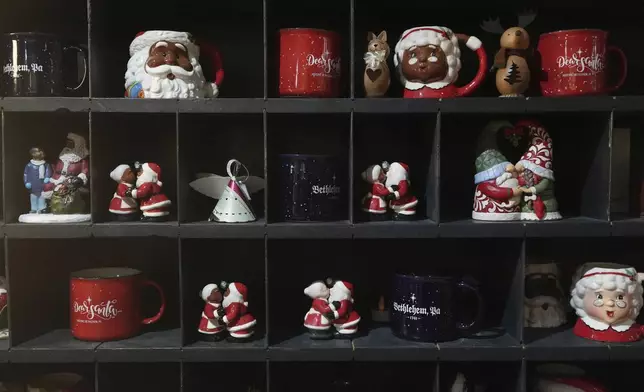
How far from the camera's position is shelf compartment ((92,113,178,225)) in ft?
4.35

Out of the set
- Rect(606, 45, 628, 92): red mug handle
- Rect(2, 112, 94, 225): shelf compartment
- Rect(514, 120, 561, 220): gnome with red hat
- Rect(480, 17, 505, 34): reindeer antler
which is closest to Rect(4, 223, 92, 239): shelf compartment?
Rect(2, 112, 94, 225): shelf compartment

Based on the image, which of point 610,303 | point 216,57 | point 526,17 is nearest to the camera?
point 610,303

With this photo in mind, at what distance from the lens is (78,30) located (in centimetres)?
155

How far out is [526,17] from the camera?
5.03 ft

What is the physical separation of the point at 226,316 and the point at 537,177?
2.45 ft

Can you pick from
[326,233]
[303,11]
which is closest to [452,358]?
[326,233]

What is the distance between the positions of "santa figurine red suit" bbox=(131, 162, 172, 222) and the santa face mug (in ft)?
0.57

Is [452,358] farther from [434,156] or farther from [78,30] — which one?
[78,30]

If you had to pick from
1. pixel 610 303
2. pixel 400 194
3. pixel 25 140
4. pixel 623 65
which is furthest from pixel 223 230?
pixel 623 65

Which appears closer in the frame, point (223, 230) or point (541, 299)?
point (223, 230)

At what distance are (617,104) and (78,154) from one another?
3.90 feet

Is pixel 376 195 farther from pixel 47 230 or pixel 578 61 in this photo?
pixel 47 230

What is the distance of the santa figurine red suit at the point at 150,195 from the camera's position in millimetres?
1346

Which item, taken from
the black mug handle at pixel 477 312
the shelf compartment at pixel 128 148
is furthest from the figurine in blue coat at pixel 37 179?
the black mug handle at pixel 477 312
